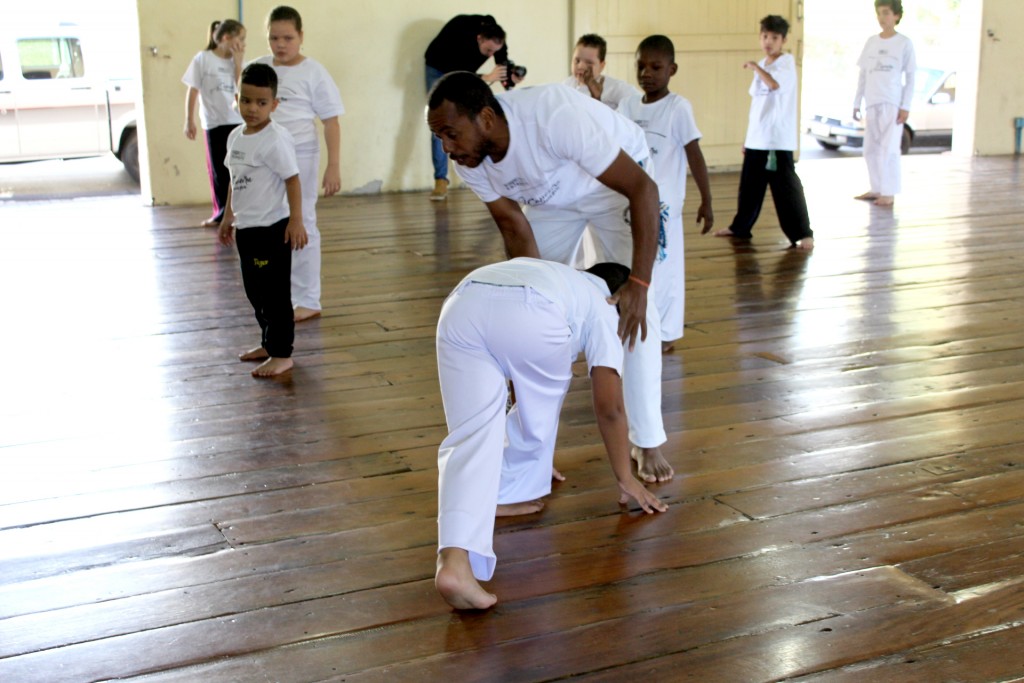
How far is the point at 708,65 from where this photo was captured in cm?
1033

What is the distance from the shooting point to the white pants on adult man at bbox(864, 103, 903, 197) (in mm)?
8297

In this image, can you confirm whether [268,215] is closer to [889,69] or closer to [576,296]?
[576,296]

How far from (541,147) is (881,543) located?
121 cm

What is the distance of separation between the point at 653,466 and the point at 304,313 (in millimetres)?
2412

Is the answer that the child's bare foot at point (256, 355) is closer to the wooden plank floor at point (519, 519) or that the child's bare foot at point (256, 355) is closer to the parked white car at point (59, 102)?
the wooden plank floor at point (519, 519)

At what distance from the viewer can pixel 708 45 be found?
10281mm

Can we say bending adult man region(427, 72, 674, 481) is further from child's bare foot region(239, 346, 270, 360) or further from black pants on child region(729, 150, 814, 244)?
black pants on child region(729, 150, 814, 244)

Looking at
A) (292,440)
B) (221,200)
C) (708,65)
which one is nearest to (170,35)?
(221,200)

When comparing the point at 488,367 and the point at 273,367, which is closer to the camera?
the point at 488,367

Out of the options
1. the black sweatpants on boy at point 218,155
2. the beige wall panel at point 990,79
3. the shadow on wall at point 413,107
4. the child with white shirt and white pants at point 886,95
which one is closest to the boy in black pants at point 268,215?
the black sweatpants on boy at point 218,155

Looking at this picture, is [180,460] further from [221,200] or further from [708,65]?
[708,65]

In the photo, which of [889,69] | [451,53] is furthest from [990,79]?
[451,53]

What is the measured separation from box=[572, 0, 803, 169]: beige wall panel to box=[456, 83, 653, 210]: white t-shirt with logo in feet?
24.4

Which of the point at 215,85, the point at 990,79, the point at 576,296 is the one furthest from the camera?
the point at 990,79
